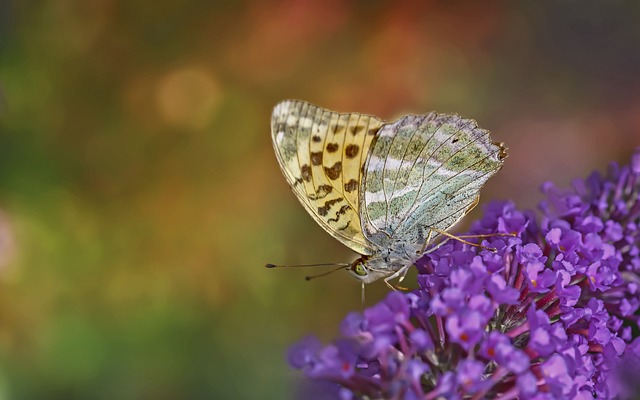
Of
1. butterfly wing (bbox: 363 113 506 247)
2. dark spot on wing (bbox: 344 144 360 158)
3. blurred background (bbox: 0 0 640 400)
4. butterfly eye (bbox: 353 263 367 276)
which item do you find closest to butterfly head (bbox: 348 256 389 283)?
butterfly eye (bbox: 353 263 367 276)

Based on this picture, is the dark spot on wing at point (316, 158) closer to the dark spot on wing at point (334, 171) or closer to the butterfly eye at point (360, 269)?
the dark spot on wing at point (334, 171)

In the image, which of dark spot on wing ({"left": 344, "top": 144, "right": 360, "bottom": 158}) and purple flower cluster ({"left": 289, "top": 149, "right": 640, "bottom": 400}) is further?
dark spot on wing ({"left": 344, "top": 144, "right": 360, "bottom": 158})

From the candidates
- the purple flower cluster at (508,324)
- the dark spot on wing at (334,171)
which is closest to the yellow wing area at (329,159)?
the dark spot on wing at (334,171)

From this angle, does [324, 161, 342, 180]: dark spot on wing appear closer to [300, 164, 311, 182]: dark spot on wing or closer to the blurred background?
[300, 164, 311, 182]: dark spot on wing

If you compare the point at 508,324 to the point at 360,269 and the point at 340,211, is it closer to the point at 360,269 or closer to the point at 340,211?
the point at 360,269

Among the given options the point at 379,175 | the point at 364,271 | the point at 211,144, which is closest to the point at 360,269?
the point at 364,271

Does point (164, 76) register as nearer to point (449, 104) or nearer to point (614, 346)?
point (449, 104)

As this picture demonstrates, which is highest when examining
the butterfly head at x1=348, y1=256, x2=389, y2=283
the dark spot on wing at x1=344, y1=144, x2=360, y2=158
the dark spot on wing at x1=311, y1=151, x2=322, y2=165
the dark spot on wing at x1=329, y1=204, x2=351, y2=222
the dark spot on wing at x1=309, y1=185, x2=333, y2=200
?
the dark spot on wing at x1=344, y1=144, x2=360, y2=158
